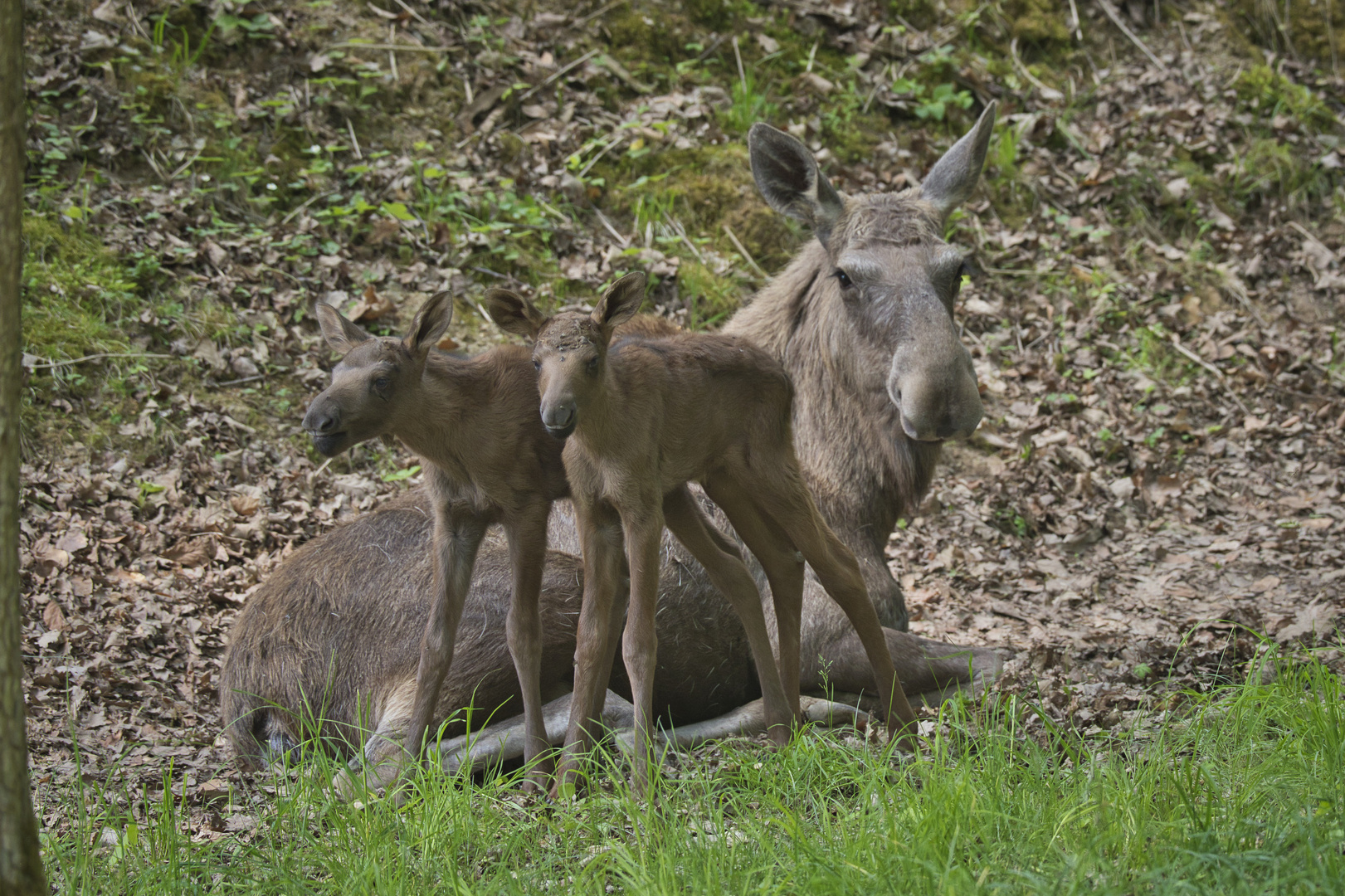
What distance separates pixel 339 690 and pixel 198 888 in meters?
1.58

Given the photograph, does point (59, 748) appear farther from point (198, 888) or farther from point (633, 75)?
point (633, 75)

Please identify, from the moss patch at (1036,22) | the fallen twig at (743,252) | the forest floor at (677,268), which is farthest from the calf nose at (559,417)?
the moss patch at (1036,22)

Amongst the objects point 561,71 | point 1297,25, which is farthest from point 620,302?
point 1297,25

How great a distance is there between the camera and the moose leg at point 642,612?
144 inches

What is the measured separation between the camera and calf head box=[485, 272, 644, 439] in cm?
333

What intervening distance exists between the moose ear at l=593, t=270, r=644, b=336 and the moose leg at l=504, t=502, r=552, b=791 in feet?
2.43

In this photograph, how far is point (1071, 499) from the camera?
24.2 ft

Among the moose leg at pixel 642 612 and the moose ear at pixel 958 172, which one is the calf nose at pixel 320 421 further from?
the moose ear at pixel 958 172

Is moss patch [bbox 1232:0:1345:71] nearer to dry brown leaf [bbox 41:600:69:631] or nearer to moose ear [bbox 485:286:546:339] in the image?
moose ear [bbox 485:286:546:339]

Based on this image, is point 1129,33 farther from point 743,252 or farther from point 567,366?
point 567,366

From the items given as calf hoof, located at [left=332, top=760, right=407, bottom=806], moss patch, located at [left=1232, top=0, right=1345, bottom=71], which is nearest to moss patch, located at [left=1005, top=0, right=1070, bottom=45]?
moss patch, located at [left=1232, top=0, right=1345, bottom=71]

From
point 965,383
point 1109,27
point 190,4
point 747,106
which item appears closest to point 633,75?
point 747,106

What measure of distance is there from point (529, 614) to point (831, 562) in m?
1.12

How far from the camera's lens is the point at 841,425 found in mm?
5195
